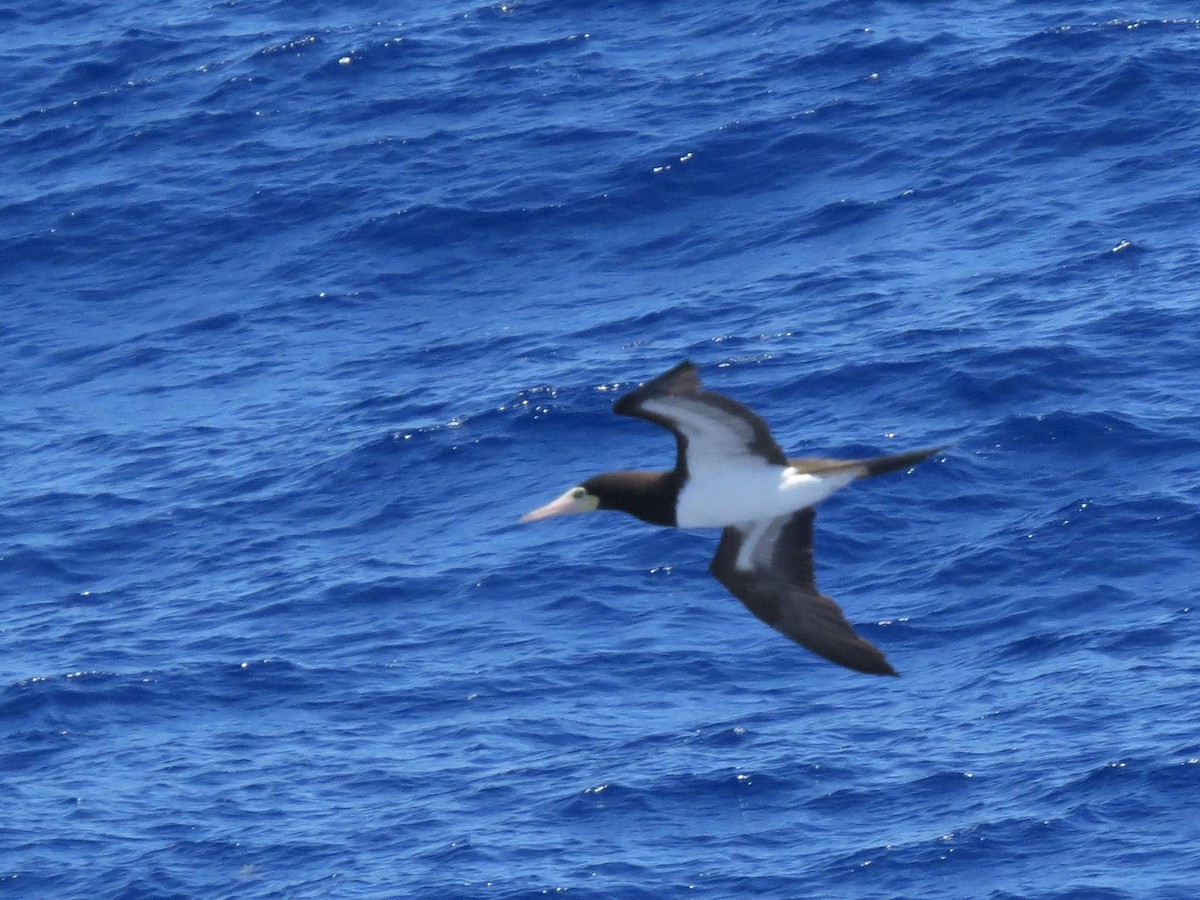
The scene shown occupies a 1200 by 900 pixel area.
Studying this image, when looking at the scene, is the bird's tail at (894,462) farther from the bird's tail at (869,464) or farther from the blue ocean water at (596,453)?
the blue ocean water at (596,453)

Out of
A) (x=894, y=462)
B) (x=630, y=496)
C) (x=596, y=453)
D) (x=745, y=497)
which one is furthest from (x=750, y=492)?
(x=596, y=453)

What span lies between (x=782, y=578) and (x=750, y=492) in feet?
4.02

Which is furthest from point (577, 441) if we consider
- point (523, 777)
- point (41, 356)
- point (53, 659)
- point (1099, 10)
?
point (1099, 10)

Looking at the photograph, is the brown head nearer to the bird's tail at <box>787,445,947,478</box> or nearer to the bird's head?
the bird's head

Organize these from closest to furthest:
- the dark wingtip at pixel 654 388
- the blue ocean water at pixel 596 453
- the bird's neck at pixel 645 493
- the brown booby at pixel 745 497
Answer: the dark wingtip at pixel 654 388
the brown booby at pixel 745 497
the bird's neck at pixel 645 493
the blue ocean water at pixel 596 453

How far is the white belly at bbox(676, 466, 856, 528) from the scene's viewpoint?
14.3m

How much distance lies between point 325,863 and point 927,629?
7.40 m

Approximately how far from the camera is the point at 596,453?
29.4 metres

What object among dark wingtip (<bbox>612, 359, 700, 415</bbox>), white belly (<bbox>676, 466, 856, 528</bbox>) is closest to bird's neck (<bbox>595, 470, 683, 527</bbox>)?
white belly (<bbox>676, 466, 856, 528</bbox>)

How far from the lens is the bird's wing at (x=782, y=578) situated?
15.0m

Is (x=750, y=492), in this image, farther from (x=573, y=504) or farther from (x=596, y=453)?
(x=596, y=453)

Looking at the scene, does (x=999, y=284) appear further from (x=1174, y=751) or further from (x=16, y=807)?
(x=16, y=807)

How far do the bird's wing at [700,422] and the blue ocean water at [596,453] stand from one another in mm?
10588

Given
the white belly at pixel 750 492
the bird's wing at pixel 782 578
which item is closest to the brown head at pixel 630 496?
the white belly at pixel 750 492
